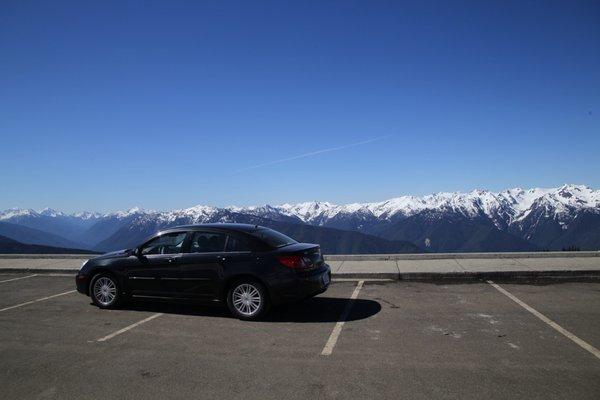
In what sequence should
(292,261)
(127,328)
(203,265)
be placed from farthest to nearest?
(203,265), (292,261), (127,328)

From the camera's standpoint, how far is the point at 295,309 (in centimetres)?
878

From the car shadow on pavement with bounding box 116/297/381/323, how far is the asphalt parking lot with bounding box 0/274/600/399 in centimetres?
2

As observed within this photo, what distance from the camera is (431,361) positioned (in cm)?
562

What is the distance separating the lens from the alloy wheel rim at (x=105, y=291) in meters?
9.11

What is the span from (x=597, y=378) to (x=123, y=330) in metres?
6.43

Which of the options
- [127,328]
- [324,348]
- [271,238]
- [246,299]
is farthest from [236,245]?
[324,348]

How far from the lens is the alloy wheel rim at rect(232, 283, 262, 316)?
789cm

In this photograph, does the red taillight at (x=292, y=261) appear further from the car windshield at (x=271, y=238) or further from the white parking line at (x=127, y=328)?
the white parking line at (x=127, y=328)

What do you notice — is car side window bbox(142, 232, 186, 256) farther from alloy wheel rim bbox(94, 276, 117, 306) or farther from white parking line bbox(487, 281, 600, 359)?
white parking line bbox(487, 281, 600, 359)

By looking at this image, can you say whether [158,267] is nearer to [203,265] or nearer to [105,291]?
[203,265]

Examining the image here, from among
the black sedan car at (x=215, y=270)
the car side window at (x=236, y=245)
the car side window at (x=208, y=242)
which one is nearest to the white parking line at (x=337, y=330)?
the black sedan car at (x=215, y=270)

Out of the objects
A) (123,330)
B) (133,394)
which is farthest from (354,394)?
(123,330)

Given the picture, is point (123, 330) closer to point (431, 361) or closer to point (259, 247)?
point (259, 247)

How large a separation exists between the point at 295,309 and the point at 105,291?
368 cm
